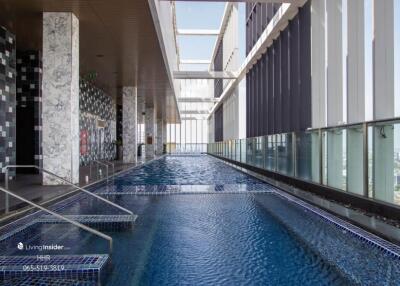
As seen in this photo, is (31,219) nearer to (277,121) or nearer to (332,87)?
(332,87)

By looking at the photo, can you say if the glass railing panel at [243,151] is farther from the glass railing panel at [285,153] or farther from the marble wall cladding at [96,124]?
the marble wall cladding at [96,124]

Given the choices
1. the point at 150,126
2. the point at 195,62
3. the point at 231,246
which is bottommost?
the point at 231,246

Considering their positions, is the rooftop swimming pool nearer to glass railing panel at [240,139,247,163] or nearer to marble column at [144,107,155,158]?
glass railing panel at [240,139,247,163]

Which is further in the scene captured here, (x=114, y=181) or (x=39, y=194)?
(x=114, y=181)

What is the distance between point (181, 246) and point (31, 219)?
2145 millimetres

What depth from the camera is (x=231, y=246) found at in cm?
407

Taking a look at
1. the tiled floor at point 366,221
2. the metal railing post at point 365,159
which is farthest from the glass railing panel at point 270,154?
the metal railing post at point 365,159

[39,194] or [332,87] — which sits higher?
[332,87]

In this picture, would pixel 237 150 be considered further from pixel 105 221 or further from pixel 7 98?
pixel 105 221

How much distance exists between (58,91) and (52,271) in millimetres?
5838

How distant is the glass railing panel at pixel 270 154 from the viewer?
1155 cm

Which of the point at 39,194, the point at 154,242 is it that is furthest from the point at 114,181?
the point at 154,242

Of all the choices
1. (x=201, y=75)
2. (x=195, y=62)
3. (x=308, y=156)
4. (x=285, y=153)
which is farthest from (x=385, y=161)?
(x=195, y=62)

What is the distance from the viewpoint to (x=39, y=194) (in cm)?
688
